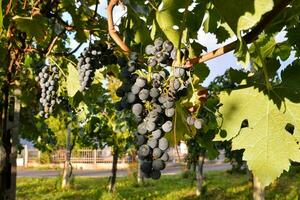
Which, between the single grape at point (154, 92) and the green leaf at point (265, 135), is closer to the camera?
the single grape at point (154, 92)

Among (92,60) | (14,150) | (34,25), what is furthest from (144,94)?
(14,150)

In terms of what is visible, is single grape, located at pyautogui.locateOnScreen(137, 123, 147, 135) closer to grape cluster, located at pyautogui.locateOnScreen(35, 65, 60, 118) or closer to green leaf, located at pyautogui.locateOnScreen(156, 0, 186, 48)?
green leaf, located at pyautogui.locateOnScreen(156, 0, 186, 48)

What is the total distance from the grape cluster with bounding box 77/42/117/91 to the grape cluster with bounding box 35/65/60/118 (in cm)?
92

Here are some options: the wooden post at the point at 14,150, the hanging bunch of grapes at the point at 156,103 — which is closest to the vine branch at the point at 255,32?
the hanging bunch of grapes at the point at 156,103

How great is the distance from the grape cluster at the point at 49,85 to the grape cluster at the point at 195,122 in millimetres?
2231

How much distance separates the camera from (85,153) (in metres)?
37.8

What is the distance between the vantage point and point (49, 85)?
3.87 meters

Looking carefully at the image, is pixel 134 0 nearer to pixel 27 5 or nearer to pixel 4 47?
pixel 27 5

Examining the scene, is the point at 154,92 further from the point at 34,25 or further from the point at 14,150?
the point at 14,150

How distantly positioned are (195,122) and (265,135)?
0.29 meters

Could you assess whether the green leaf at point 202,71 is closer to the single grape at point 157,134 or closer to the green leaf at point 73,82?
the single grape at point 157,134

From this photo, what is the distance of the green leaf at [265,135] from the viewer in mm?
1819

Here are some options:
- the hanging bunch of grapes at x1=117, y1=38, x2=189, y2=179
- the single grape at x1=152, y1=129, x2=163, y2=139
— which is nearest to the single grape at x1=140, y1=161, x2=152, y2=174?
the hanging bunch of grapes at x1=117, y1=38, x2=189, y2=179

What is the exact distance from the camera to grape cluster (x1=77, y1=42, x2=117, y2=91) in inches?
113
